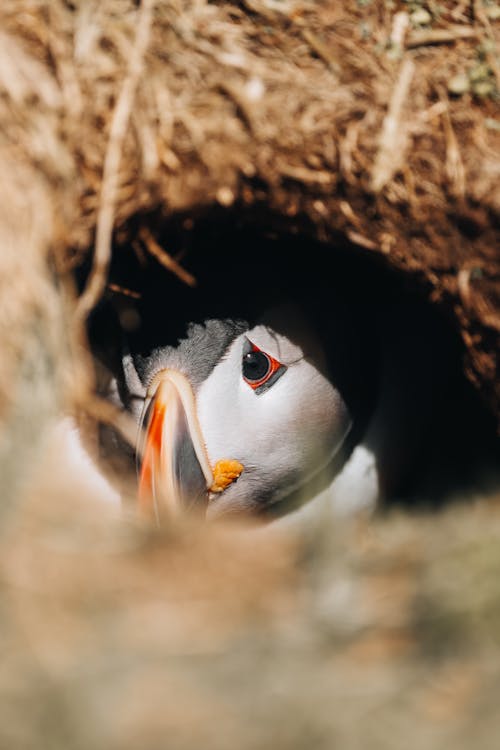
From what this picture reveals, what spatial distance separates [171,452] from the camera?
2258 millimetres

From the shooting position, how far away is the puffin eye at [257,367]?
2.53m

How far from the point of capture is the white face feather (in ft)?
8.07

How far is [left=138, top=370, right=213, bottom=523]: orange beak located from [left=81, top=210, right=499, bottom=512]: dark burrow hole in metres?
0.15

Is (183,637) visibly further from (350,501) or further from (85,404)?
(350,501)

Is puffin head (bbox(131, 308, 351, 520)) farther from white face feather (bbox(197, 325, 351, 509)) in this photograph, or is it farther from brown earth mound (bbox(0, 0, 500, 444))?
brown earth mound (bbox(0, 0, 500, 444))

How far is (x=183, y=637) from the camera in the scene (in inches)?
49.9

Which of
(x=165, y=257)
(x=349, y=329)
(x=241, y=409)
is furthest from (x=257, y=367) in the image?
(x=165, y=257)

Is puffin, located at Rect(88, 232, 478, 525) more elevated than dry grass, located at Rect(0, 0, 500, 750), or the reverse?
dry grass, located at Rect(0, 0, 500, 750)

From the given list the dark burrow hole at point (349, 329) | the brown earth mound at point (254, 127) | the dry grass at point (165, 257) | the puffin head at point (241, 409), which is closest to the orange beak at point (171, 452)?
the puffin head at point (241, 409)

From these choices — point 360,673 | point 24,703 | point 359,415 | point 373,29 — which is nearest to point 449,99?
point 373,29

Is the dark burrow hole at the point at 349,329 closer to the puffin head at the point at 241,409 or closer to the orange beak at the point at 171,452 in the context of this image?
the puffin head at the point at 241,409

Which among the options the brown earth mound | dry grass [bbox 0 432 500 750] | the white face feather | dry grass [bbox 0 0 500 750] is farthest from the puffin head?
dry grass [bbox 0 432 500 750]

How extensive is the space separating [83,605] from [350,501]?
1405 millimetres

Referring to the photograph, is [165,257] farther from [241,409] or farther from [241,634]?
[241,634]
